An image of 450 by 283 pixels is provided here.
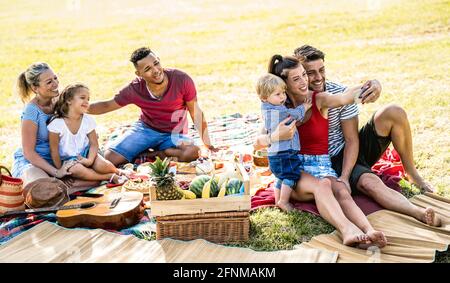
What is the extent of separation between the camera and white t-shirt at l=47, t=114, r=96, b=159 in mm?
5699

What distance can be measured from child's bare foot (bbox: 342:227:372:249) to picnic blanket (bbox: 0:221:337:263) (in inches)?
7.4

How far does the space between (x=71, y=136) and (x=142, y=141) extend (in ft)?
2.83

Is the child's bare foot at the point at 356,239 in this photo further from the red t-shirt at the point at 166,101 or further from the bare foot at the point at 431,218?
the red t-shirt at the point at 166,101

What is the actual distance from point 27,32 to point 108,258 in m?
15.0

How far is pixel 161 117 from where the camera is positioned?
639 cm

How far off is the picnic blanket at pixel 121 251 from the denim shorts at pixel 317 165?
791 millimetres

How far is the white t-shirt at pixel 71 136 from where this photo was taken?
5.70m

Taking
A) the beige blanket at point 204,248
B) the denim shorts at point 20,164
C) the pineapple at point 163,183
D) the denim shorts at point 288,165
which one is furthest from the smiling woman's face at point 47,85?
the denim shorts at point 288,165

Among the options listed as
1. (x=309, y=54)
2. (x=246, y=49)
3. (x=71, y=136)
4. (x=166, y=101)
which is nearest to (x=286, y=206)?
(x=309, y=54)

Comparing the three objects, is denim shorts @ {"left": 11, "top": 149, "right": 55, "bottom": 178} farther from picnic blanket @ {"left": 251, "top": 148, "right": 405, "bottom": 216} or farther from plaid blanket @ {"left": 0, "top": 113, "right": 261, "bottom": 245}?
picnic blanket @ {"left": 251, "top": 148, "right": 405, "bottom": 216}

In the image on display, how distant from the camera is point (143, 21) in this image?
726 inches

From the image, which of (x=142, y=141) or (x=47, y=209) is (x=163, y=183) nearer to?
(x=47, y=209)
